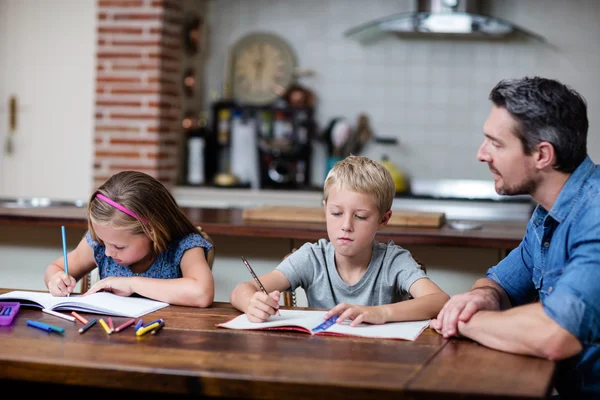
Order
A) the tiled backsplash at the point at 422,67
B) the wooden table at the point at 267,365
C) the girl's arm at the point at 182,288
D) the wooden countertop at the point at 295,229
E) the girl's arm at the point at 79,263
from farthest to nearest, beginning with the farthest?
the tiled backsplash at the point at 422,67
the wooden countertop at the point at 295,229
the girl's arm at the point at 79,263
the girl's arm at the point at 182,288
the wooden table at the point at 267,365

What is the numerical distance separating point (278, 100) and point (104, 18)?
49.1 inches

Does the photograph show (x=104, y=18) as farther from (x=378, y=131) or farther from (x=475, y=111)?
(x=475, y=111)

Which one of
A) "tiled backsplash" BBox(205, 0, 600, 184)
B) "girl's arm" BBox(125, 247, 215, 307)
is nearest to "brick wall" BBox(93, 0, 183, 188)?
"tiled backsplash" BBox(205, 0, 600, 184)

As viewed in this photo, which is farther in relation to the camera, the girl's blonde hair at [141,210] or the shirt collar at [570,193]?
the girl's blonde hair at [141,210]

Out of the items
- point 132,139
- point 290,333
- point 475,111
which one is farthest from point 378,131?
point 290,333

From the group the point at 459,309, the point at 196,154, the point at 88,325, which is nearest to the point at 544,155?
the point at 459,309

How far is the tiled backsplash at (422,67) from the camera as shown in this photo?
196 inches

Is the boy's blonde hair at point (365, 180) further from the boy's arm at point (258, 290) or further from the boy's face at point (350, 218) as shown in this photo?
the boy's arm at point (258, 290)

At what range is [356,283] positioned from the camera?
204 centimetres

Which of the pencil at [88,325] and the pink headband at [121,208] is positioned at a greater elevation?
the pink headband at [121,208]

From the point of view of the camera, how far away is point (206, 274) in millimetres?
2039

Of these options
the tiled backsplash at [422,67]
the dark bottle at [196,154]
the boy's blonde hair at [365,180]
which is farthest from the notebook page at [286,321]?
the tiled backsplash at [422,67]

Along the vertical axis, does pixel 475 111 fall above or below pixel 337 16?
below

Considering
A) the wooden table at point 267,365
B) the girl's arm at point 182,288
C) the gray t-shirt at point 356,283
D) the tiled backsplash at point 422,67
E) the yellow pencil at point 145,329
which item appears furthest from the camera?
the tiled backsplash at point 422,67
